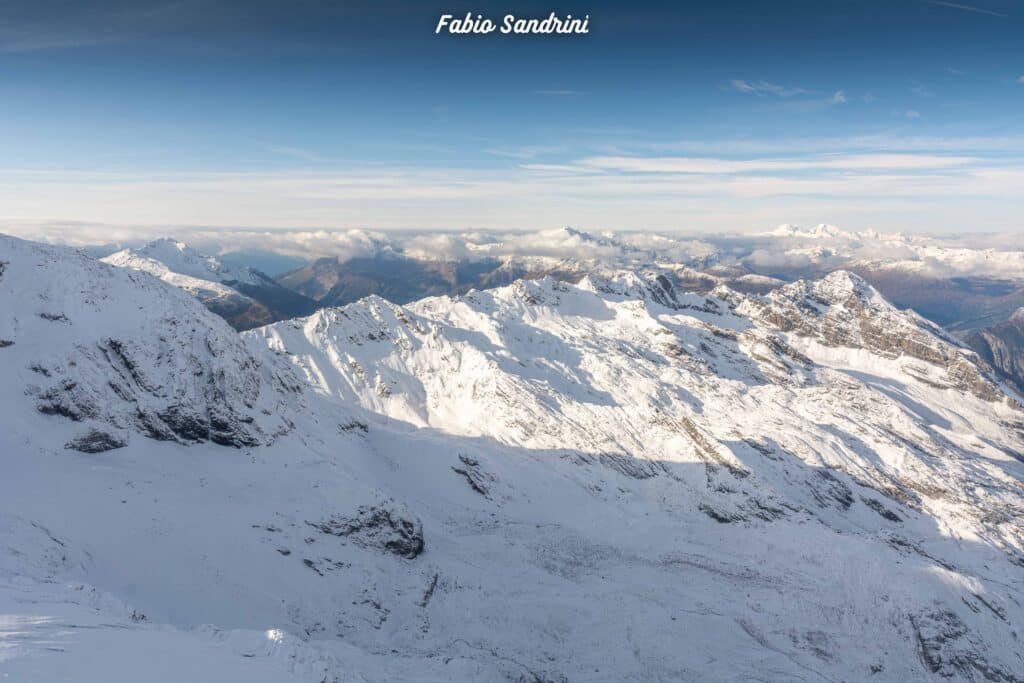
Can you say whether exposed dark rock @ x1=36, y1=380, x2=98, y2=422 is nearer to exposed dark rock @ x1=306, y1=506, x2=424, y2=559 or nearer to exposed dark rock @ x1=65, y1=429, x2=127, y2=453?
exposed dark rock @ x1=65, y1=429, x2=127, y2=453

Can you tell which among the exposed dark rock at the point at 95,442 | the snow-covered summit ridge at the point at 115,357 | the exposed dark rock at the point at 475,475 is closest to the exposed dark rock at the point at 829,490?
the exposed dark rock at the point at 475,475

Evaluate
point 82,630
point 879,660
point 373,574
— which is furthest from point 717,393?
point 82,630

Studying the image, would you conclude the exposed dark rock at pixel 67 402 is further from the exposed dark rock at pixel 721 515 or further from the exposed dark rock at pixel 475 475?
the exposed dark rock at pixel 721 515

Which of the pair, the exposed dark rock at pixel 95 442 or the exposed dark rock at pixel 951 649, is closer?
the exposed dark rock at pixel 95 442

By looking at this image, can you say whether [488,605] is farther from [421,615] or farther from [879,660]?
[879,660]

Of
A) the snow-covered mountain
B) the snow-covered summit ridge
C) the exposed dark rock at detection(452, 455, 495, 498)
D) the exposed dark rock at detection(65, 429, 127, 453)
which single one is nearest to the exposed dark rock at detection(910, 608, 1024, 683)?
the snow-covered mountain

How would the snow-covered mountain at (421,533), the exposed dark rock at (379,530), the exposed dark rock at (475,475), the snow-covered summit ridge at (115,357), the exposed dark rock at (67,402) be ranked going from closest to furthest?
the snow-covered mountain at (421,533)
the exposed dark rock at (67,402)
the snow-covered summit ridge at (115,357)
the exposed dark rock at (379,530)
the exposed dark rock at (475,475)

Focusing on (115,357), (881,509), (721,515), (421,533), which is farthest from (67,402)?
(881,509)
